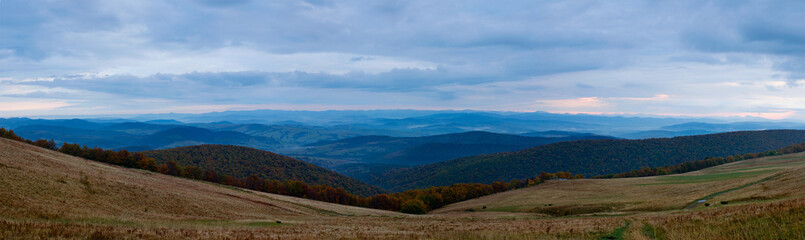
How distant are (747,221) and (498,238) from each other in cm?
835

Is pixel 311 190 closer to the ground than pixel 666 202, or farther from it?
closer to the ground

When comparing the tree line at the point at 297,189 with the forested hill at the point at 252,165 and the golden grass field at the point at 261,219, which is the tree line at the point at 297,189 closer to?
the golden grass field at the point at 261,219

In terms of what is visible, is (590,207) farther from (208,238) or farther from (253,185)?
(253,185)

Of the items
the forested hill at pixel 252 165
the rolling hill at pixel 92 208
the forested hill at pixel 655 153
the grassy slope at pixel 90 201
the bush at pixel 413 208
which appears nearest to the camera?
the rolling hill at pixel 92 208

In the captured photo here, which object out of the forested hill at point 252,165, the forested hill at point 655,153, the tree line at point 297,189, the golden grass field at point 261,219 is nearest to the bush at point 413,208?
the tree line at point 297,189

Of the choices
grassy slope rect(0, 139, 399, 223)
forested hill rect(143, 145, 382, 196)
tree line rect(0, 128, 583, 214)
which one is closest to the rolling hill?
grassy slope rect(0, 139, 399, 223)

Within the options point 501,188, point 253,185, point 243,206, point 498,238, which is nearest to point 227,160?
point 253,185

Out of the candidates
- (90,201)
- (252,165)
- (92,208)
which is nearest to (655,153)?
(252,165)

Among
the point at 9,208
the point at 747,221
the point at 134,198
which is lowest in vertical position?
the point at 134,198

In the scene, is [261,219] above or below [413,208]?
above

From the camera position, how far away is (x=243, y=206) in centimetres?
3678

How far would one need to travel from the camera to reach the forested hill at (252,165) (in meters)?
144

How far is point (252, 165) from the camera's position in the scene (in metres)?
159

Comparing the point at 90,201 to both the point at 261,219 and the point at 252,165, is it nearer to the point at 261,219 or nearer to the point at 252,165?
the point at 261,219
